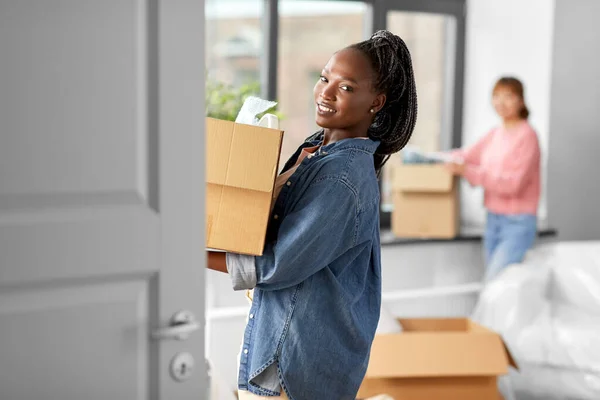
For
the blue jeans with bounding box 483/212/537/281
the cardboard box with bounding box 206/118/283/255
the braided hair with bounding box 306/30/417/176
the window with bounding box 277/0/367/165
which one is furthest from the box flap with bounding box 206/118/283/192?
the blue jeans with bounding box 483/212/537/281

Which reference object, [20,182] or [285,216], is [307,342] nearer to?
[285,216]

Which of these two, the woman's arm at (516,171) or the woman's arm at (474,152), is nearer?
the woman's arm at (516,171)

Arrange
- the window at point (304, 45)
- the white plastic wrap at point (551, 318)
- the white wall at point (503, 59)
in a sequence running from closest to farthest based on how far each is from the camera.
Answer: the white plastic wrap at point (551, 318) < the window at point (304, 45) < the white wall at point (503, 59)

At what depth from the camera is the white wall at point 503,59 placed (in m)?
3.88

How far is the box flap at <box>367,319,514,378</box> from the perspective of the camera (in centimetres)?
246

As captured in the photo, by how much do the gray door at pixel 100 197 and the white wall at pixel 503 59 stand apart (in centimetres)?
304

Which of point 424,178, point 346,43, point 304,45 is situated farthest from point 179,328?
point 304,45

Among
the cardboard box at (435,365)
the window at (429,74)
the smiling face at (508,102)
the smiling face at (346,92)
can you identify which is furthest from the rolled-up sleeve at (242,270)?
the window at (429,74)

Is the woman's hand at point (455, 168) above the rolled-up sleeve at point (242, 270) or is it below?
above

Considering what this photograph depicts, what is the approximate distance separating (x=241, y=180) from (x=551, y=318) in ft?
6.84

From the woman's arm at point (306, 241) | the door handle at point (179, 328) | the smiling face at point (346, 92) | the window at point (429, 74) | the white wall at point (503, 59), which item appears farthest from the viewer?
the window at point (429, 74)

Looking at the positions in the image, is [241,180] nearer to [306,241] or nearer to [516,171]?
[306,241]

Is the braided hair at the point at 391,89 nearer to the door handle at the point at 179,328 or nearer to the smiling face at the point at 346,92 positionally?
the smiling face at the point at 346,92

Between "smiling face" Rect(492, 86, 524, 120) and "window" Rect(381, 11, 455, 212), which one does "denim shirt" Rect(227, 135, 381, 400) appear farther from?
"window" Rect(381, 11, 455, 212)
